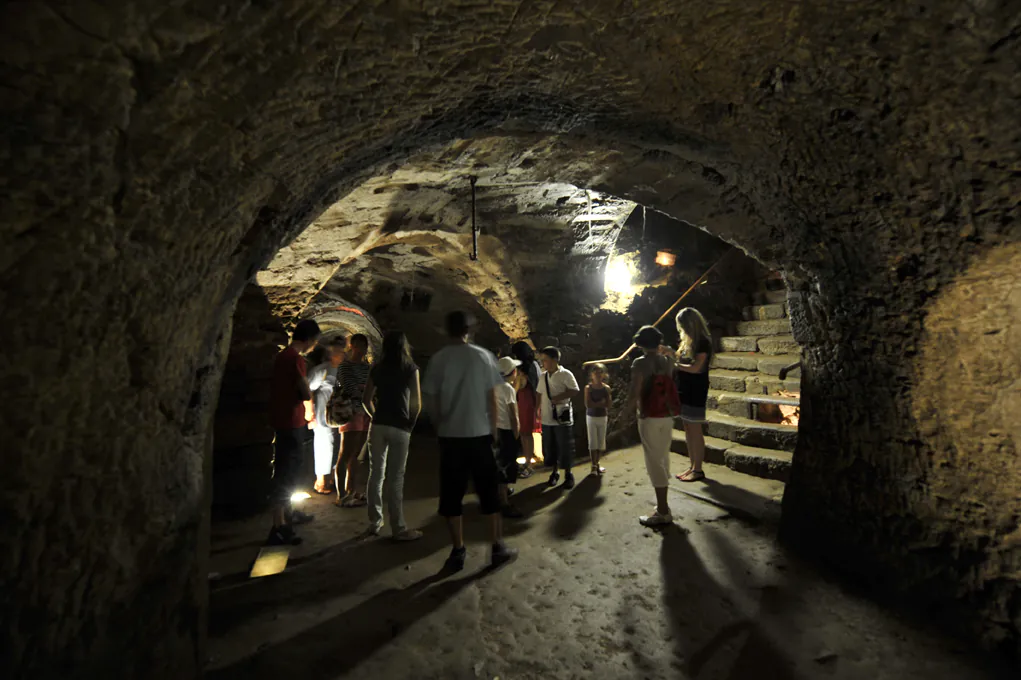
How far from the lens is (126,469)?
1461mm

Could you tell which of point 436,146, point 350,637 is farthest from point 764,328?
point 350,637

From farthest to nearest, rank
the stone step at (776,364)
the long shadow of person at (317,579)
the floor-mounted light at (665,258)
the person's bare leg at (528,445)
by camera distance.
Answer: the floor-mounted light at (665,258) < the stone step at (776,364) < the person's bare leg at (528,445) < the long shadow of person at (317,579)

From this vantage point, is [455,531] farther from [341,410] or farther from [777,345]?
[777,345]

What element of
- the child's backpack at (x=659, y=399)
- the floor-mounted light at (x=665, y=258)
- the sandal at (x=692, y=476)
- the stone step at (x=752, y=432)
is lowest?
the sandal at (x=692, y=476)

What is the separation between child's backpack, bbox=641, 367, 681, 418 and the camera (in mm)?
3604

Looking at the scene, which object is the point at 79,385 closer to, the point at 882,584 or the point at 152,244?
the point at 152,244

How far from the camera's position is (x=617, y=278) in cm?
711

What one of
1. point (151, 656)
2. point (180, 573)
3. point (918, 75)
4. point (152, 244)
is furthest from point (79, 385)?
point (918, 75)

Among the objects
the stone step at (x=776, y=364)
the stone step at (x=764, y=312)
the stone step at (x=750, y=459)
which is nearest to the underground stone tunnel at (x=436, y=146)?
the stone step at (x=750, y=459)

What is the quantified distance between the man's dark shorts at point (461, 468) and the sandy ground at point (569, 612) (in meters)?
0.45

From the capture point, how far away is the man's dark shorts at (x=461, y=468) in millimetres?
2934

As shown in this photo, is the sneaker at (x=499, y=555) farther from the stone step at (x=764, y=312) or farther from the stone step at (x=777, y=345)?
the stone step at (x=764, y=312)

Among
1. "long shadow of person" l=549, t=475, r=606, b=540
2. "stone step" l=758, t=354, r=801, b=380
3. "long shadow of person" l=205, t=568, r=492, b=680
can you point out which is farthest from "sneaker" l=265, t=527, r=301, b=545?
"stone step" l=758, t=354, r=801, b=380

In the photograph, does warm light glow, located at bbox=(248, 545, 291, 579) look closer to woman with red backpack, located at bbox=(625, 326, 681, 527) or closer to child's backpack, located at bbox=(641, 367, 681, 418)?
woman with red backpack, located at bbox=(625, 326, 681, 527)
